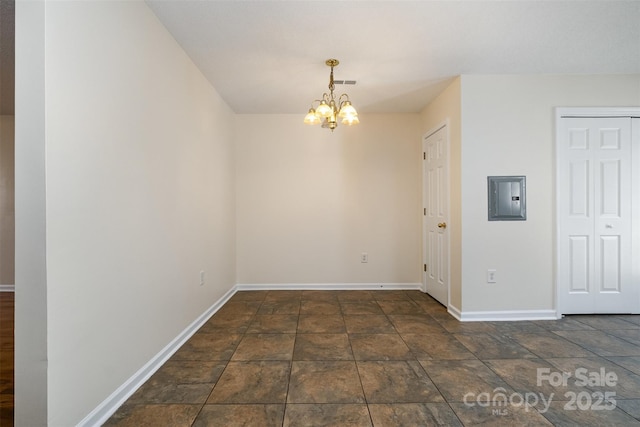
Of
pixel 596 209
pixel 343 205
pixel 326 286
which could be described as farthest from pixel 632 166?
pixel 326 286

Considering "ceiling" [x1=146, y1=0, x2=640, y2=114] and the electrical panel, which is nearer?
"ceiling" [x1=146, y1=0, x2=640, y2=114]

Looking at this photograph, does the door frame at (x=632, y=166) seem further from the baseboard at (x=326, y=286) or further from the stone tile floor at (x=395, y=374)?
the baseboard at (x=326, y=286)

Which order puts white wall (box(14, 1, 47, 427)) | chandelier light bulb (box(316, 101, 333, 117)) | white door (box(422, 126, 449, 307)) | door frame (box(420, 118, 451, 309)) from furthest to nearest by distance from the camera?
white door (box(422, 126, 449, 307)) < door frame (box(420, 118, 451, 309)) < chandelier light bulb (box(316, 101, 333, 117)) < white wall (box(14, 1, 47, 427))

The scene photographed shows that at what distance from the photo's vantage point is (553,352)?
7.50 feet

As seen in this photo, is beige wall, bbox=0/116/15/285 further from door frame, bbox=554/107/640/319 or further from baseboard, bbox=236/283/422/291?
door frame, bbox=554/107/640/319

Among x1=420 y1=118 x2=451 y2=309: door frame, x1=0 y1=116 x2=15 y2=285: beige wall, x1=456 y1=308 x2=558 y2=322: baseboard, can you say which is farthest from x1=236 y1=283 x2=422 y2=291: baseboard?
x1=0 y1=116 x2=15 y2=285: beige wall

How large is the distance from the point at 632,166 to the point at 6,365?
229 inches

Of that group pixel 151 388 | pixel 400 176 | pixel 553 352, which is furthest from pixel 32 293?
pixel 400 176

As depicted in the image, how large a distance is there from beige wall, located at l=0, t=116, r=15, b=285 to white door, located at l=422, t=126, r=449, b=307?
5.79 metres

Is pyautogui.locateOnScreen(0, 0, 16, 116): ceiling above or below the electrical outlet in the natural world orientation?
above

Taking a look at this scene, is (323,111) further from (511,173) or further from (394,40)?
(511,173)

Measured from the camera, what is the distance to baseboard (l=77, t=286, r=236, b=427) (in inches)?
58.5

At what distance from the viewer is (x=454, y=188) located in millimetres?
3154

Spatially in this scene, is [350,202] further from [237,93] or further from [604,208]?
[604,208]
